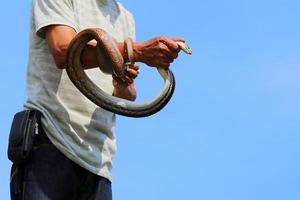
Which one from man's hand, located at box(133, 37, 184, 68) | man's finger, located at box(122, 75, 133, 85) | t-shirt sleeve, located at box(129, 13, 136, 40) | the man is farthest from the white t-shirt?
man's hand, located at box(133, 37, 184, 68)

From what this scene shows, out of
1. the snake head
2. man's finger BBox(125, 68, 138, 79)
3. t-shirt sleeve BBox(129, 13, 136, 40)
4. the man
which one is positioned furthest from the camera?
t-shirt sleeve BBox(129, 13, 136, 40)

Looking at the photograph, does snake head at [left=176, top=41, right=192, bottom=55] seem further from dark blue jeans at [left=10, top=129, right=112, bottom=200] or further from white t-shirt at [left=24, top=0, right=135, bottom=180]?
dark blue jeans at [left=10, top=129, right=112, bottom=200]

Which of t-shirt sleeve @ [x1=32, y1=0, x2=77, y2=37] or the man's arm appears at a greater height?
t-shirt sleeve @ [x1=32, y1=0, x2=77, y2=37]

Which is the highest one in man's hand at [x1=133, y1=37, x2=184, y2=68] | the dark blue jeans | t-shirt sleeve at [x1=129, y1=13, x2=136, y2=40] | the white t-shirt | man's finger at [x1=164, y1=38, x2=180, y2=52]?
t-shirt sleeve at [x1=129, y1=13, x2=136, y2=40]

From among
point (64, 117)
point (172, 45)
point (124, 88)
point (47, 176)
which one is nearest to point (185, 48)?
point (172, 45)

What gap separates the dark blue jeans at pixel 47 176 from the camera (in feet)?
13.7

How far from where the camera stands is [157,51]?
384 centimetres


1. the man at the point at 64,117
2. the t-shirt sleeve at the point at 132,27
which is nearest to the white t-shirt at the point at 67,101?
the man at the point at 64,117

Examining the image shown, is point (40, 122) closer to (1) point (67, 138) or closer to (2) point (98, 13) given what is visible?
(1) point (67, 138)

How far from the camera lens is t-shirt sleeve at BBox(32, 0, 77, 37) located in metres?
4.18

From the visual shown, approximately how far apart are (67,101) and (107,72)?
42 cm

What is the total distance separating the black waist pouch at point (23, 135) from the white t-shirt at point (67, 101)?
57mm

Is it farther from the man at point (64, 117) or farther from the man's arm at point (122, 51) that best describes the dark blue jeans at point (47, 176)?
the man's arm at point (122, 51)

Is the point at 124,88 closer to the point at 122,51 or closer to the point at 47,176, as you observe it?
the point at 122,51
